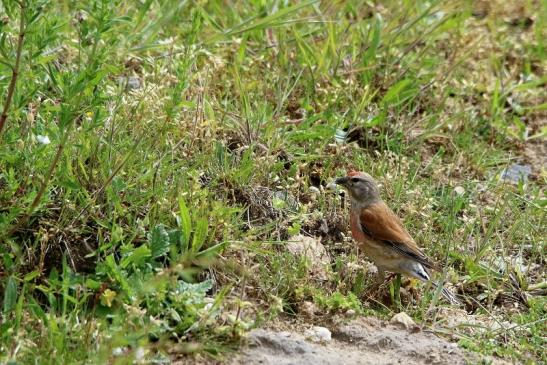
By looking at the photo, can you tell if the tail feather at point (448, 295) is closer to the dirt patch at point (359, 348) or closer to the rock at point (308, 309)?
the dirt patch at point (359, 348)

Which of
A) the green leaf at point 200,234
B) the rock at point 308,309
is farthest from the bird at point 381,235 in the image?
the green leaf at point 200,234

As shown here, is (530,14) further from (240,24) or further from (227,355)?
(227,355)

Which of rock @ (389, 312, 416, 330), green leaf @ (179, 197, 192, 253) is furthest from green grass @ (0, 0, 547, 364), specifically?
rock @ (389, 312, 416, 330)

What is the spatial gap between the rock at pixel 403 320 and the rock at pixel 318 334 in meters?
0.43

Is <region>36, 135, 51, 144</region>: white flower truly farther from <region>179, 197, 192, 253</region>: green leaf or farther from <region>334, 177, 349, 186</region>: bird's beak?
<region>334, 177, 349, 186</region>: bird's beak

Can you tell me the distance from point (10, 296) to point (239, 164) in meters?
1.82

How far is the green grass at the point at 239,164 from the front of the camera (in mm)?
4770

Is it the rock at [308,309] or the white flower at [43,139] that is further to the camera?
the rock at [308,309]

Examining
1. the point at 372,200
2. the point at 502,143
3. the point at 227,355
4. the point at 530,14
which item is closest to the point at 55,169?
the point at 227,355

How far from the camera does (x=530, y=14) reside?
9.16 meters

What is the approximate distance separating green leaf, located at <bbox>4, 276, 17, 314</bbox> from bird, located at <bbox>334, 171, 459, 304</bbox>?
6.83 ft

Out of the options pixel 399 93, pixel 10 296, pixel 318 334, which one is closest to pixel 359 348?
pixel 318 334

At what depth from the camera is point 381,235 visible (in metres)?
5.83

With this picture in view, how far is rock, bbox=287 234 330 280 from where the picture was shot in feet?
18.1
